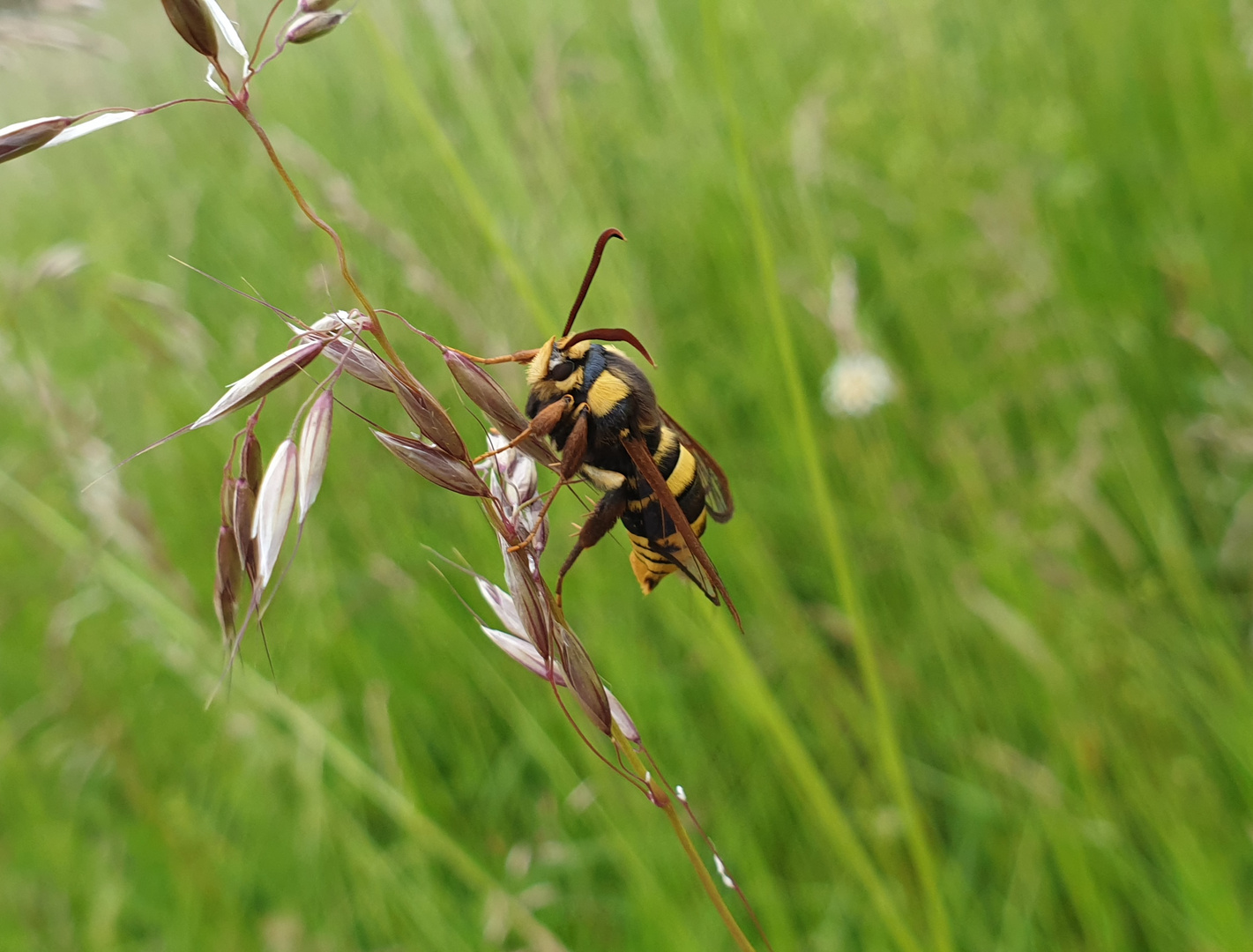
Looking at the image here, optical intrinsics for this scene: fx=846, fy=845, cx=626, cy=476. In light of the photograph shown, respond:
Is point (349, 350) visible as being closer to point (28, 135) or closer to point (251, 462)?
point (251, 462)

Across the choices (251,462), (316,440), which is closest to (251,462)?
(251,462)

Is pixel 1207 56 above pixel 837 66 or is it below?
below

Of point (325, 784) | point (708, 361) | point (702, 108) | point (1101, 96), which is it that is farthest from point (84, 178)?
point (1101, 96)

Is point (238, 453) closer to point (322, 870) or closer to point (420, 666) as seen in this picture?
point (322, 870)

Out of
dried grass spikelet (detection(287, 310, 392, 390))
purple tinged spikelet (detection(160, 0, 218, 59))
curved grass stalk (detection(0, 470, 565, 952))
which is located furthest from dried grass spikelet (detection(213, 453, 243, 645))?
purple tinged spikelet (detection(160, 0, 218, 59))

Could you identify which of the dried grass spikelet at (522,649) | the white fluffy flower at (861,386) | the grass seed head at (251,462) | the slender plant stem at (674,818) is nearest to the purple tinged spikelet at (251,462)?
the grass seed head at (251,462)

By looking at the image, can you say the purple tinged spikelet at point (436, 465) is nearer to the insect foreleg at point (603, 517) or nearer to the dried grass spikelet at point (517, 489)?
the dried grass spikelet at point (517, 489)
